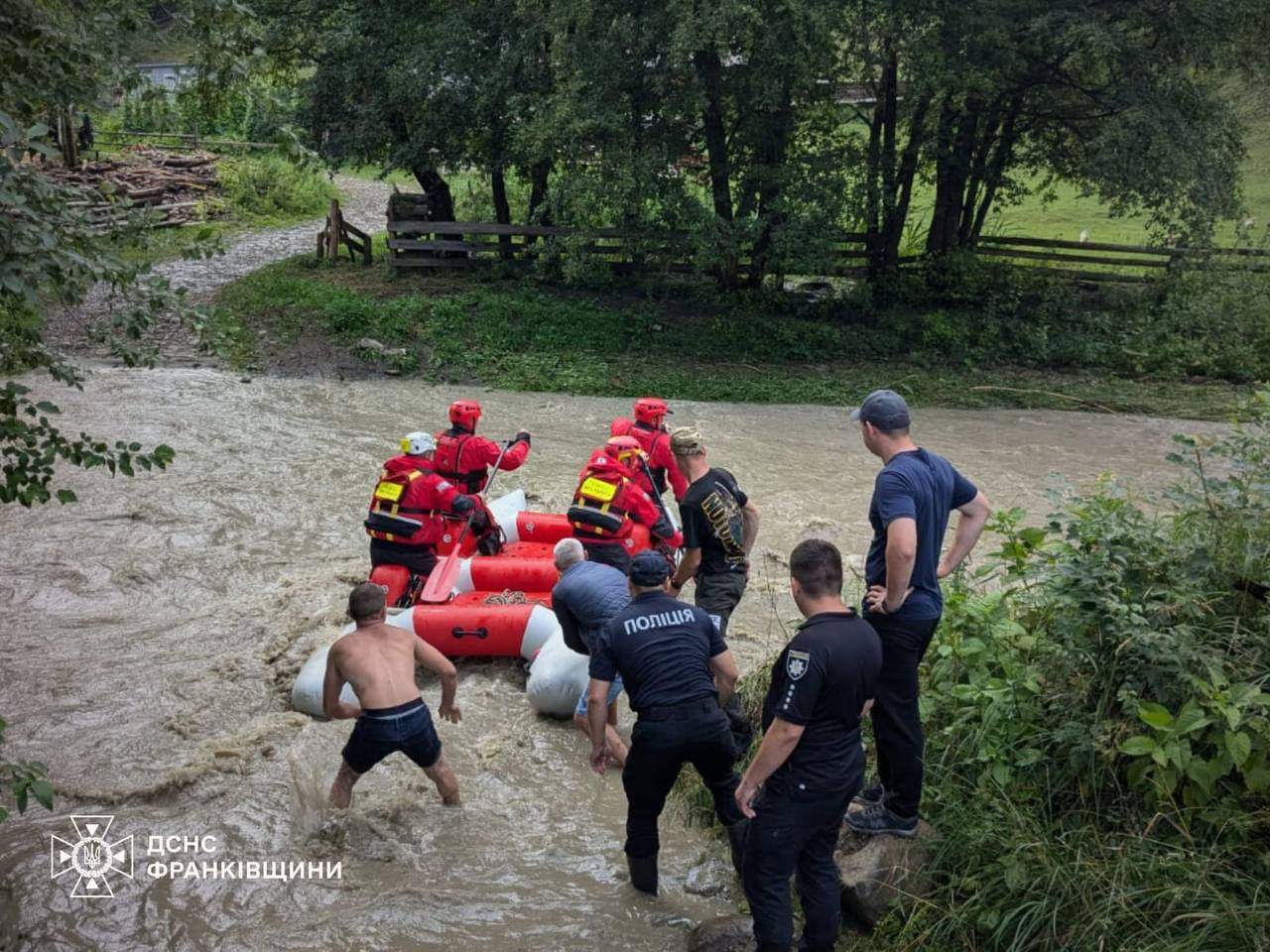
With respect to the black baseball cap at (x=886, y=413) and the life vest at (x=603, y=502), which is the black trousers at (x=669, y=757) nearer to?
the black baseball cap at (x=886, y=413)

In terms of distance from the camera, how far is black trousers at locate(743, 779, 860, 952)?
13.1 feet

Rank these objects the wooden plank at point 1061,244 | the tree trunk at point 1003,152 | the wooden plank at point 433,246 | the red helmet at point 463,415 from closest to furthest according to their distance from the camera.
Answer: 1. the red helmet at point 463,415
2. the tree trunk at point 1003,152
3. the wooden plank at point 1061,244
4. the wooden plank at point 433,246

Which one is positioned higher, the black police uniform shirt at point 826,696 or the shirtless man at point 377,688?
the black police uniform shirt at point 826,696

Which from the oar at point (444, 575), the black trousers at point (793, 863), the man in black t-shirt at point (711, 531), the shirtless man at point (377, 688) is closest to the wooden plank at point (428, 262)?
the oar at point (444, 575)

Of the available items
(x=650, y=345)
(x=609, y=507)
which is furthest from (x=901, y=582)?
(x=650, y=345)

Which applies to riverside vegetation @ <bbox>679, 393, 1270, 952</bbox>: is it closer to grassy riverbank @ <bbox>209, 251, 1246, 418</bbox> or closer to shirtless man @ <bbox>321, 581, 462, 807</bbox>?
shirtless man @ <bbox>321, 581, 462, 807</bbox>

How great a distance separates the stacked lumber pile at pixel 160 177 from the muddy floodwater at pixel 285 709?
40.0 feet

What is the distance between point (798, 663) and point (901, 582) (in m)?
0.67

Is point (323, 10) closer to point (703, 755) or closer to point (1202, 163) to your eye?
point (1202, 163)

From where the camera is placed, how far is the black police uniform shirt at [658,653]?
4.44 meters

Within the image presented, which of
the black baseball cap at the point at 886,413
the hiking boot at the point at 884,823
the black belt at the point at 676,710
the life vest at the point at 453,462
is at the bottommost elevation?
the hiking boot at the point at 884,823

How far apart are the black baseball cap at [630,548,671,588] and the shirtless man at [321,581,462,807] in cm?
144

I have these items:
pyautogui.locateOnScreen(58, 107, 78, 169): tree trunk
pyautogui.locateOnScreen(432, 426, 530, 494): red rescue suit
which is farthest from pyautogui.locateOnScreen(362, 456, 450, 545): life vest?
pyautogui.locateOnScreen(58, 107, 78, 169): tree trunk

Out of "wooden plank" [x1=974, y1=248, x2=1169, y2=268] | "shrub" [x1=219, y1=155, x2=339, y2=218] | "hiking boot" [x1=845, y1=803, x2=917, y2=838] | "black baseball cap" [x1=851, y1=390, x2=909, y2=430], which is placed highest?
"shrub" [x1=219, y1=155, x2=339, y2=218]
